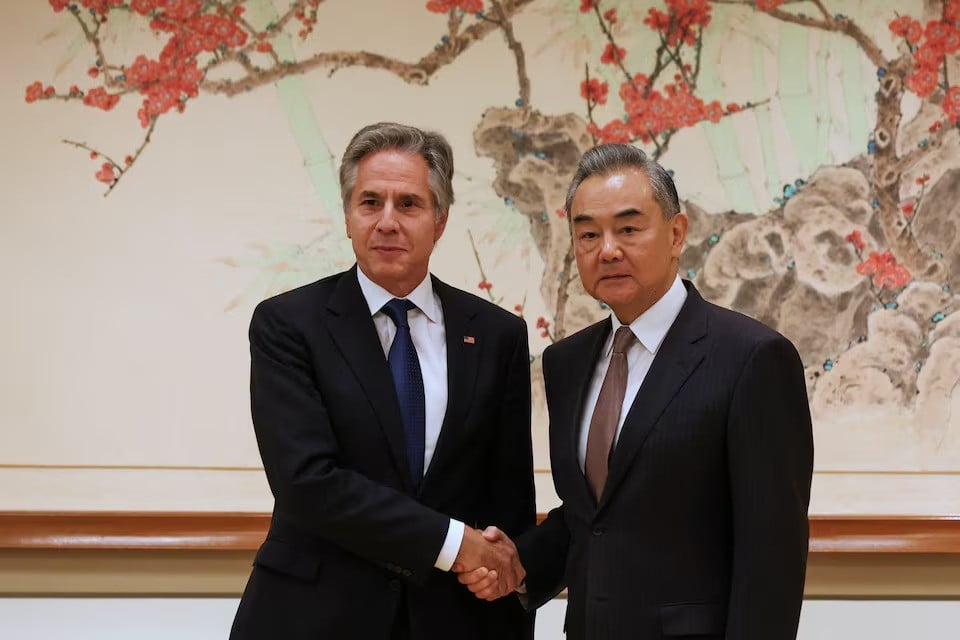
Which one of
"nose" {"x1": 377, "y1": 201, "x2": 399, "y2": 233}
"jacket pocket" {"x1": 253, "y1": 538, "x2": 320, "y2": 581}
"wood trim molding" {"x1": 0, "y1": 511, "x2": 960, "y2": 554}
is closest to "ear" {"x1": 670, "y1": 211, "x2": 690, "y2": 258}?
"nose" {"x1": 377, "y1": 201, "x2": 399, "y2": 233}

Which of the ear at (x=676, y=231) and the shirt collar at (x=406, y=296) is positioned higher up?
the ear at (x=676, y=231)

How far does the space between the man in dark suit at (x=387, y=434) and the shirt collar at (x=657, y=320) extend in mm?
401

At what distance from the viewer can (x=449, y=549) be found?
2.12m

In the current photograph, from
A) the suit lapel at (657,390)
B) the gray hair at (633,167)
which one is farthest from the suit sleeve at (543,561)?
the gray hair at (633,167)

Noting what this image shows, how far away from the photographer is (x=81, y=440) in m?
3.33

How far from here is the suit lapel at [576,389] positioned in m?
2.09

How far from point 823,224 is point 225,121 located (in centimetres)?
207

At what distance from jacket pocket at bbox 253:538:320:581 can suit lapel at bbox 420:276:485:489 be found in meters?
0.29

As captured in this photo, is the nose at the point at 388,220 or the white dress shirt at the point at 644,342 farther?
→ the nose at the point at 388,220

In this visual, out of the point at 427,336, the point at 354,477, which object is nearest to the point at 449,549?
the point at 354,477

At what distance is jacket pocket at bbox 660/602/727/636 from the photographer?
1866 millimetres

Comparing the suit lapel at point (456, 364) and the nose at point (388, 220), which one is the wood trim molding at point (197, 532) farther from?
the nose at point (388, 220)

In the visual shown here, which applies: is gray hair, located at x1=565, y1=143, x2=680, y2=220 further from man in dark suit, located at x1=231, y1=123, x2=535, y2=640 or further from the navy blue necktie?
the navy blue necktie

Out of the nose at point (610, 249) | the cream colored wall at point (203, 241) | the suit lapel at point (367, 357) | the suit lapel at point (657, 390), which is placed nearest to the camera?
the suit lapel at point (657, 390)
